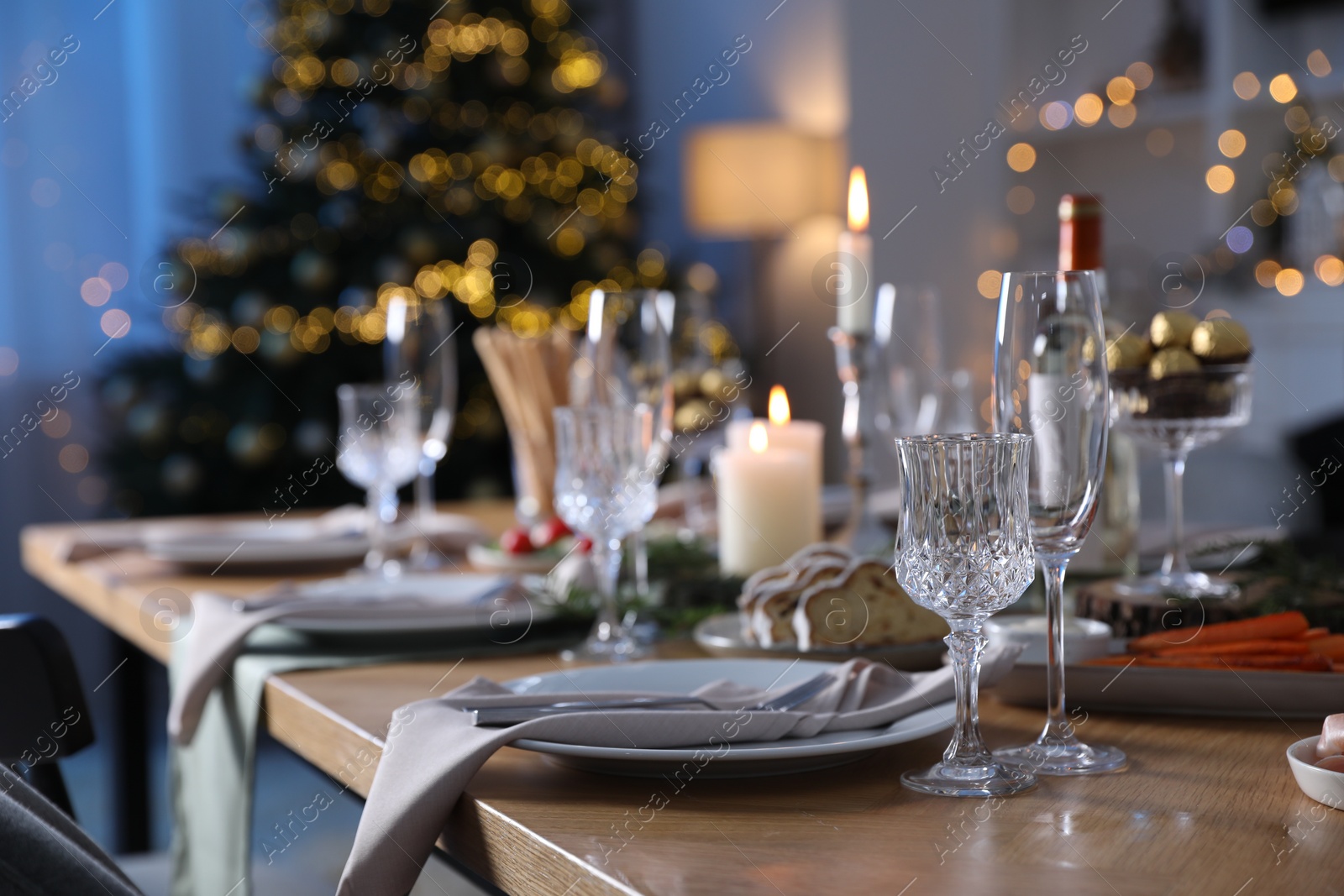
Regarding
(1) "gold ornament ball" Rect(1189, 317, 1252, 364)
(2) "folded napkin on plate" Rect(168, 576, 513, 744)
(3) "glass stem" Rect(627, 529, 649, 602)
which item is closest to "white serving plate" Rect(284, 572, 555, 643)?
(2) "folded napkin on plate" Rect(168, 576, 513, 744)

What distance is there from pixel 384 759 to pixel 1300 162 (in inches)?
132

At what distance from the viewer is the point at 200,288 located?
3701 millimetres

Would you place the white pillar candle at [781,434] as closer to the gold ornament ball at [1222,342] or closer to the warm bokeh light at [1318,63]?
the gold ornament ball at [1222,342]

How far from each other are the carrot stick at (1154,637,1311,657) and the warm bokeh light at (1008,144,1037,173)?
336 centimetres

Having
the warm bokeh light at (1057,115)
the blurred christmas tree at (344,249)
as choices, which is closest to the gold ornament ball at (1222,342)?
the blurred christmas tree at (344,249)

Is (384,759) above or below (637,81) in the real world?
below

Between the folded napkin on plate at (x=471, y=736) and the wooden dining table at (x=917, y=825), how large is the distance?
0.02 meters

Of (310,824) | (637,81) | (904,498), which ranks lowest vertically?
(310,824)

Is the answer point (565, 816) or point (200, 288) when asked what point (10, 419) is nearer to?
point (200, 288)

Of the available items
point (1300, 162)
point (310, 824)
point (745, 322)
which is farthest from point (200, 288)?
point (1300, 162)

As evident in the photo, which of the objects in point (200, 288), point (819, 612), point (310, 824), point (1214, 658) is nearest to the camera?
point (1214, 658)

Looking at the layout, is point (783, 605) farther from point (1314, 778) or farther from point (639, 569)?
point (1314, 778)

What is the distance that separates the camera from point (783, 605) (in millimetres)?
940

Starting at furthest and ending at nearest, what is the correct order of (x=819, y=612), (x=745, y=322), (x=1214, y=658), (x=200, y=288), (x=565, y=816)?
(x=745, y=322) → (x=200, y=288) → (x=819, y=612) → (x=1214, y=658) → (x=565, y=816)
